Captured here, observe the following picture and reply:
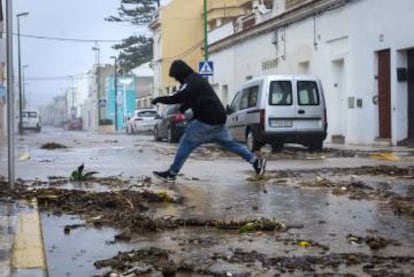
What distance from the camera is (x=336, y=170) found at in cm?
1275

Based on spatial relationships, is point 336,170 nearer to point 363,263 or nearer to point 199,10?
point 363,263

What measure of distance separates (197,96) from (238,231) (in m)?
4.39

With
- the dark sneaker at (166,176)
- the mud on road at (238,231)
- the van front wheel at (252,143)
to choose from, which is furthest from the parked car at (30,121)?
the mud on road at (238,231)

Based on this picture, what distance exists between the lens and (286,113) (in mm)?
18406

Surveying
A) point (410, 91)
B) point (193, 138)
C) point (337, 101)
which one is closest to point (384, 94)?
point (410, 91)

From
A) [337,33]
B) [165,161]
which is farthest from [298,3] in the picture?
[165,161]

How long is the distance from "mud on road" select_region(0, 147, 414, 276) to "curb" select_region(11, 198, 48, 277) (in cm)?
34

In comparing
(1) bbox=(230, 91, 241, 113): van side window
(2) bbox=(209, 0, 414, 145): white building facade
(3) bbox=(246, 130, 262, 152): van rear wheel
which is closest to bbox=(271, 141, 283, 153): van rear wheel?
(3) bbox=(246, 130, 262, 152): van rear wheel

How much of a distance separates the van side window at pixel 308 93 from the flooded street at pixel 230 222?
6.06 metres

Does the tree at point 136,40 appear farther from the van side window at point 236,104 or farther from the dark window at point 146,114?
the van side window at point 236,104

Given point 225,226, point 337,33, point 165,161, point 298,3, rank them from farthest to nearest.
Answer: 1. point 298,3
2. point 337,33
3. point 165,161
4. point 225,226

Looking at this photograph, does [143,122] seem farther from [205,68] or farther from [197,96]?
[197,96]

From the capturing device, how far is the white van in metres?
18.3

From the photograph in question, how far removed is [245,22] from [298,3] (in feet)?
28.0
